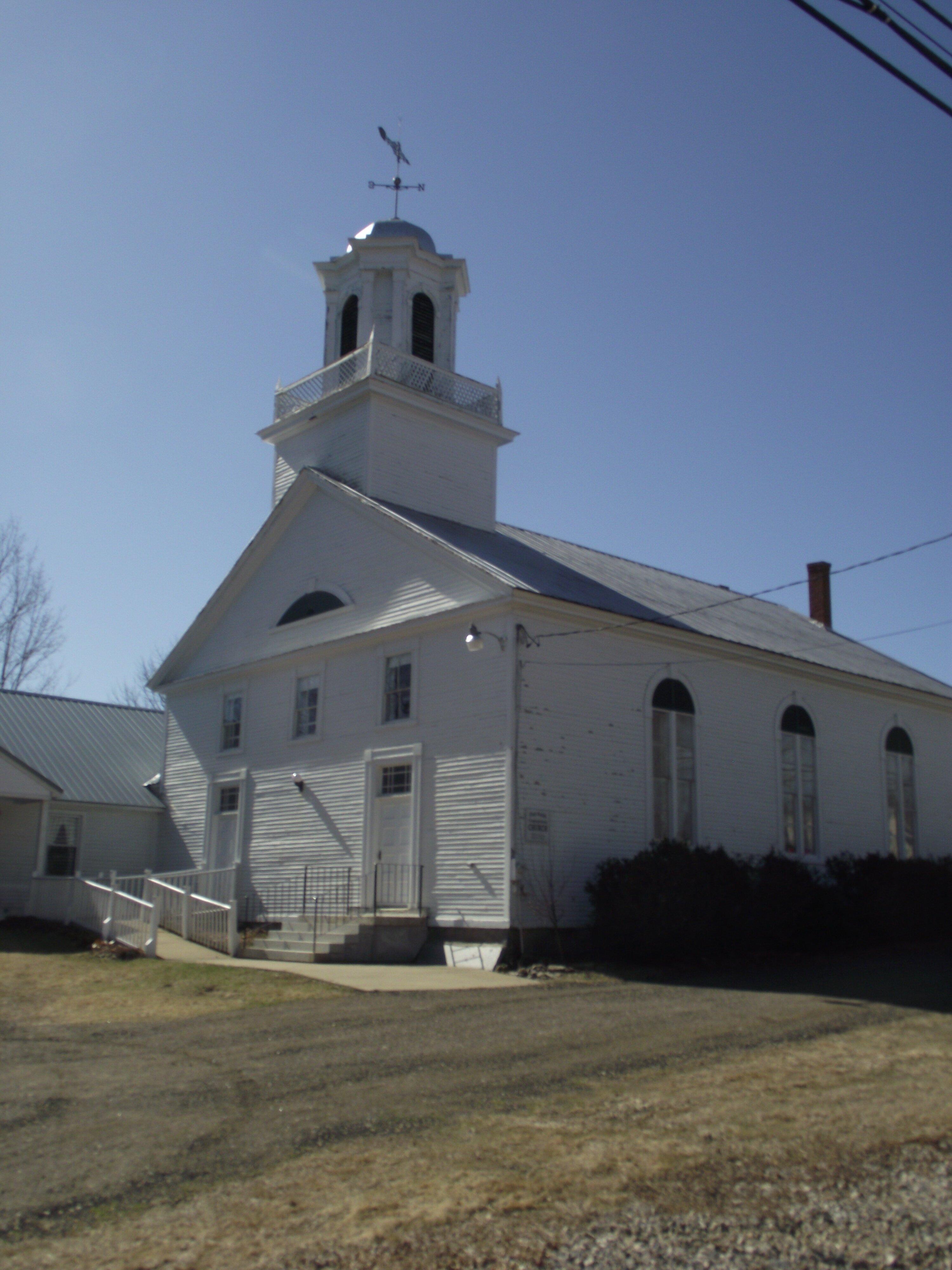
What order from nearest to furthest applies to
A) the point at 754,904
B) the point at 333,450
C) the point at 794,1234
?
the point at 794,1234
the point at 754,904
the point at 333,450

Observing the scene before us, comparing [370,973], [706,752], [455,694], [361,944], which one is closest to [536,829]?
[455,694]

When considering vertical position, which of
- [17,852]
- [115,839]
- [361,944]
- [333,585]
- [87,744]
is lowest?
[361,944]

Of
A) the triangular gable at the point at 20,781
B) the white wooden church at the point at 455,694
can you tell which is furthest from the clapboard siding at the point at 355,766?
the triangular gable at the point at 20,781

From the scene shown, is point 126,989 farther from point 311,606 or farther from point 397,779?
point 311,606

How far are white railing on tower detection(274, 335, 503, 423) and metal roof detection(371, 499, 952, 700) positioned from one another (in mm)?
2604

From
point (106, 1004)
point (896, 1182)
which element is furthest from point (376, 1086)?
point (106, 1004)

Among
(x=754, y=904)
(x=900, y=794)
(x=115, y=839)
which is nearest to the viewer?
(x=754, y=904)

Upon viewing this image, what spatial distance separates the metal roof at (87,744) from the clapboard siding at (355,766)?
3.91ft

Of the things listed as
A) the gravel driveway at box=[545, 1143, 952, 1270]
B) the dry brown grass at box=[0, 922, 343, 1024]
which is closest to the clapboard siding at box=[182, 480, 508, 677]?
the dry brown grass at box=[0, 922, 343, 1024]

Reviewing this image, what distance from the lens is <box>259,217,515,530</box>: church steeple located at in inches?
882

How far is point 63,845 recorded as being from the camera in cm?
2409

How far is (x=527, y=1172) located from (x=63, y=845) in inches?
800

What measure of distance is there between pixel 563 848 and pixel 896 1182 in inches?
455

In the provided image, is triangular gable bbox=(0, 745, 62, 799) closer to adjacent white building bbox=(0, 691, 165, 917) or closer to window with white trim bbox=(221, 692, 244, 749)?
adjacent white building bbox=(0, 691, 165, 917)
